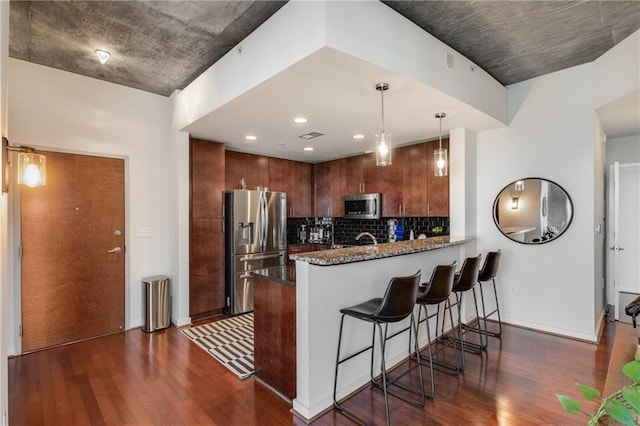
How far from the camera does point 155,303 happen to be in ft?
12.3

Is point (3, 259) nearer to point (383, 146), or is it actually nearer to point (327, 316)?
point (327, 316)

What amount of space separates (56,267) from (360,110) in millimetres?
3529

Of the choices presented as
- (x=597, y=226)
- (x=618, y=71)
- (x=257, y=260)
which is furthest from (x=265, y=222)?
(x=618, y=71)

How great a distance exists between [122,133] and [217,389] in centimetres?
306

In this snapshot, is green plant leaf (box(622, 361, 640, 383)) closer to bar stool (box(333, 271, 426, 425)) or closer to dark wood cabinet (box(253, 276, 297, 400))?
bar stool (box(333, 271, 426, 425))

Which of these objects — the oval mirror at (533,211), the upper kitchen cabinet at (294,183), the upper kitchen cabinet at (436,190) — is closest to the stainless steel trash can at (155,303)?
the upper kitchen cabinet at (294,183)

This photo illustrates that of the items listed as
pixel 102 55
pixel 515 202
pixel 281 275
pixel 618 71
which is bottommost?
pixel 281 275

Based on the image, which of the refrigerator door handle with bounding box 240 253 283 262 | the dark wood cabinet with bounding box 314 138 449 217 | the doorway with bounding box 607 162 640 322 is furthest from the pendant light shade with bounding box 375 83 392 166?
the doorway with bounding box 607 162 640 322

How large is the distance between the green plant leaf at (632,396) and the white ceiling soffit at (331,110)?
6.45 feet

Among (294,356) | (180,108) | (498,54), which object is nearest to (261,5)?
(180,108)

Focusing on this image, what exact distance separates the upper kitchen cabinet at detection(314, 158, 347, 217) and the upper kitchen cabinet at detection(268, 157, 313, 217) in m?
0.16

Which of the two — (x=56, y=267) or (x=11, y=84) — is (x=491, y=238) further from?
(x=11, y=84)

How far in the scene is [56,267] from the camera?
3342 millimetres

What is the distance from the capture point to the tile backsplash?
491 centimetres
